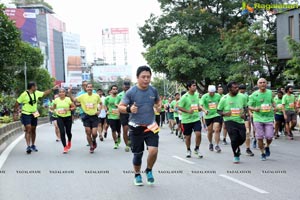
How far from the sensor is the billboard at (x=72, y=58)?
108m

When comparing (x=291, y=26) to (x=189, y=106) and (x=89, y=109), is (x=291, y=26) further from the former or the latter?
(x=89, y=109)

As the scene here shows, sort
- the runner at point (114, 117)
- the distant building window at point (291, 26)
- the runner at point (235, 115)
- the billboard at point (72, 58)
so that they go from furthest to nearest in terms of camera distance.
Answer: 1. the billboard at point (72, 58)
2. the distant building window at point (291, 26)
3. the runner at point (114, 117)
4. the runner at point (235, 115)

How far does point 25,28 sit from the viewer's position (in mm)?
89312

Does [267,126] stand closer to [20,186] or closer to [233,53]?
[20,186]

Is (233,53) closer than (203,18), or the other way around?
(233,53)

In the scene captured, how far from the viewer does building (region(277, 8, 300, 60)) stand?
27781 millimetres

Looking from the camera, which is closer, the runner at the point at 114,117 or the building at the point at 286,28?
the runner at the point at 114,117

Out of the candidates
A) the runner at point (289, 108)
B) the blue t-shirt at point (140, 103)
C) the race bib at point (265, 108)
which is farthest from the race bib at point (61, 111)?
the runner at point (289, 108)

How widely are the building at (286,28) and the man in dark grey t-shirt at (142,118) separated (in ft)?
71.9

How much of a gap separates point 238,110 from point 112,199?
4307 mm

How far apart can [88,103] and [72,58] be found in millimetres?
99646

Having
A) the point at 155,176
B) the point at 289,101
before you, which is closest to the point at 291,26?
the point at 289,101

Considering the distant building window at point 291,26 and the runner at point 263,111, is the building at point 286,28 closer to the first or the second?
the distant building window at point 291,26

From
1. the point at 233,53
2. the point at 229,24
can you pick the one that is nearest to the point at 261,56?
the point at 233,53
